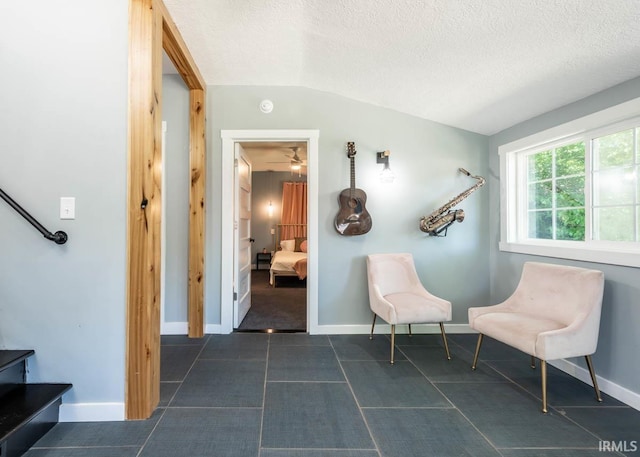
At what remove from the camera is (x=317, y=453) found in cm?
137

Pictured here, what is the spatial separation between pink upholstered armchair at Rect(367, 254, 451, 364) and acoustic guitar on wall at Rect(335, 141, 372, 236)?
0.31m

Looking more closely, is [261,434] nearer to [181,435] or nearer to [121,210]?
[181,435]

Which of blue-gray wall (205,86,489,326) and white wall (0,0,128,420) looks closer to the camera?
A: white wall (0,0,128,420)

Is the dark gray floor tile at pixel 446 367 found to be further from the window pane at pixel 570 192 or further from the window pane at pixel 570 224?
the window pane at pixel 570 192

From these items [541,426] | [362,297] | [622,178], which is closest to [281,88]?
[362,297]

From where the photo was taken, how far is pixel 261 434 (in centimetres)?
149

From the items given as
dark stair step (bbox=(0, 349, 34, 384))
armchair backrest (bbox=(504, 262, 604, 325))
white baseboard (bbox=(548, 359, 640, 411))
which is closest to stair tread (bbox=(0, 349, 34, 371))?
dark stair step (bbox=(0, 349, 34, 384))

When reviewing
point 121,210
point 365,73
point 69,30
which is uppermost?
point 365,73

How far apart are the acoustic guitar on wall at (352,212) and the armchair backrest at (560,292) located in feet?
4.54

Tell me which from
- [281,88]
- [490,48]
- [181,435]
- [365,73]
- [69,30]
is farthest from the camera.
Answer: [281,88]

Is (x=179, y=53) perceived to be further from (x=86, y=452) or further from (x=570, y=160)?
(x=570, y=160)

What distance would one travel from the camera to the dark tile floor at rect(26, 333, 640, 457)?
1.41 metres

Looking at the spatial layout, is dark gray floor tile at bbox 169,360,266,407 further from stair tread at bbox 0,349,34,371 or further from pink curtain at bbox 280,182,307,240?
pink curtain at bbox 280,182,307,240

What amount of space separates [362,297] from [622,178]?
7.09ft
